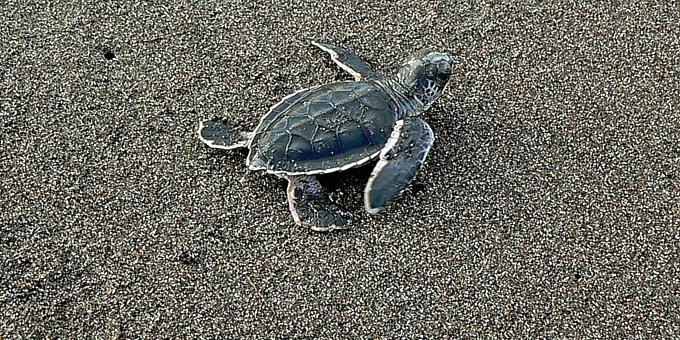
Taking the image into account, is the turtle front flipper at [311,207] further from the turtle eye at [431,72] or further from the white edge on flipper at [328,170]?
the turtle eye at [431,72]

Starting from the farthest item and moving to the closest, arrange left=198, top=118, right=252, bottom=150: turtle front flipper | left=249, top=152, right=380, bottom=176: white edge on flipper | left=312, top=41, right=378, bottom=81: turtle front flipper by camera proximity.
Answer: left=312, top=41, right=378, bottom=81: turtle front flipper → left=198, top=118, right=252, bottom=150: turtle front flipper → left=249, top=152, right=380, bottom=176: white edge on flipper

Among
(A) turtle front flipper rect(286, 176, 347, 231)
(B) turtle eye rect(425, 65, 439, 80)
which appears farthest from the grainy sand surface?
(B) turtle eye rect(425, 65, 439, 80)

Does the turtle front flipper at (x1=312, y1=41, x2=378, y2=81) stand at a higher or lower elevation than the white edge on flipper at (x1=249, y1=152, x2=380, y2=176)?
higher

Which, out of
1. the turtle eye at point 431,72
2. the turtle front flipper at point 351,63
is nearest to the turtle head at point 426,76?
the turtle eye at point 431,72

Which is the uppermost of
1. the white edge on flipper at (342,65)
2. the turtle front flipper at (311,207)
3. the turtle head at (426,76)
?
the turtle head at (426,76)

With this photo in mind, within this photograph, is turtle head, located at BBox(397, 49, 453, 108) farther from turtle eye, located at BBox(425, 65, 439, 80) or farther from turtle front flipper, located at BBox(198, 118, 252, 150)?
turtle front flipper, located at BBox(198, 118, 252, 150)

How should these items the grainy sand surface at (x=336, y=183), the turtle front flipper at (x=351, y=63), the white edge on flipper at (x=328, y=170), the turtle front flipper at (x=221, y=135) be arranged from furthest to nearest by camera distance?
1. the turtle front flipper at (x=351, y=63)
2. the turtle front flipper at (x=221, y=135)
3. the white edge on flipper at (x=328, y=170)
4. the grainy sand surface at (x=336, y=183)

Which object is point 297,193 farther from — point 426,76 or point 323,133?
point 426,76
